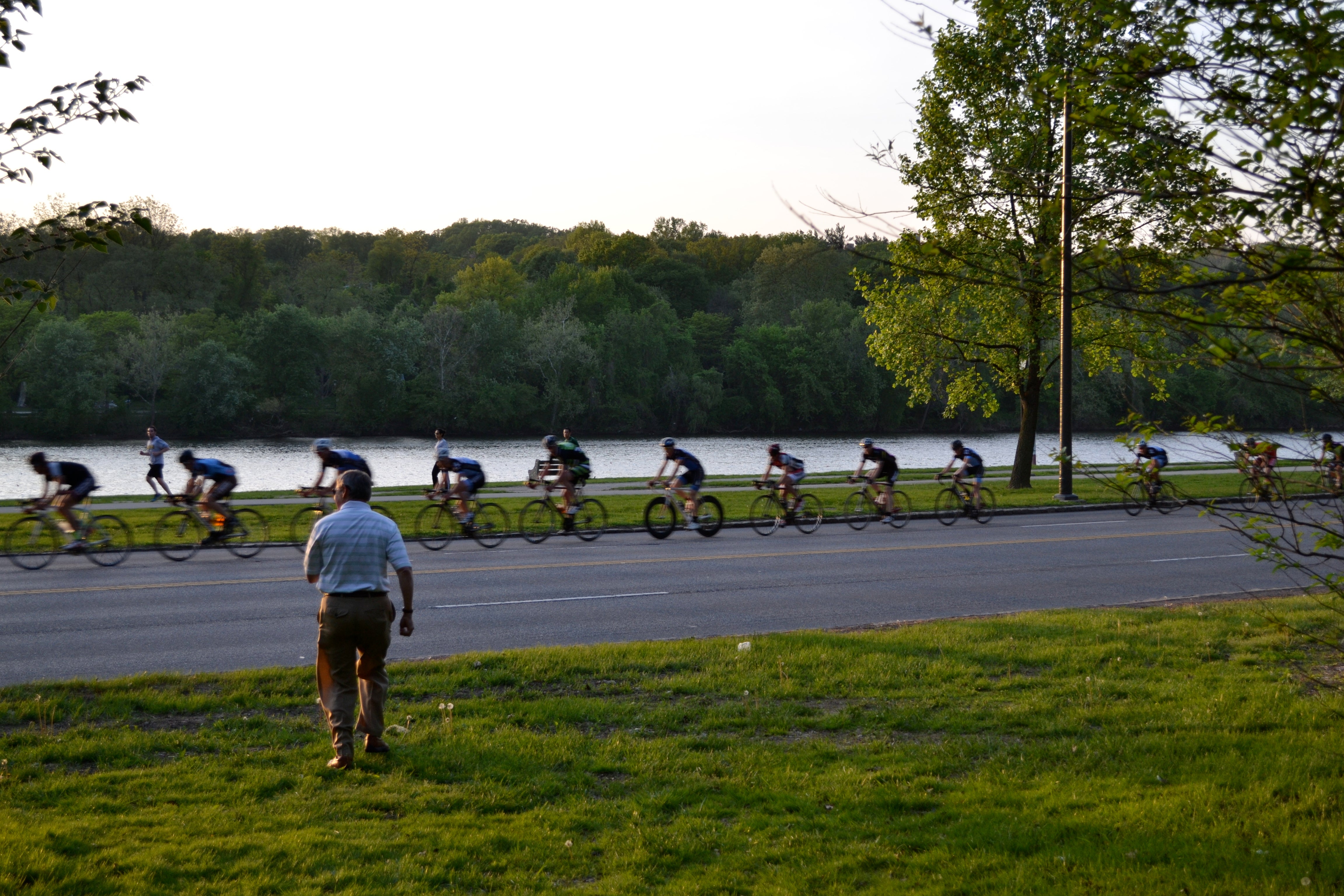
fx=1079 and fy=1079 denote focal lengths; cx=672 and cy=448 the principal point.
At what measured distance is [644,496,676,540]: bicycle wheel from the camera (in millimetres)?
21234

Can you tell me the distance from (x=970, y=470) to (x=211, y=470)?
1592cm

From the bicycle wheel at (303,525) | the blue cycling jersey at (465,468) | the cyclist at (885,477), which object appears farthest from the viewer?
the cyclist at (885,477)

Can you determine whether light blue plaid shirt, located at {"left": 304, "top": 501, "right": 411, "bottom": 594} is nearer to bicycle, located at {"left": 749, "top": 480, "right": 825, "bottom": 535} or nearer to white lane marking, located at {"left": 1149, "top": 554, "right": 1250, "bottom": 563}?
white lane marking, located at {"left": 1149, "top": 554, "right": 1250, "bottom": 563}

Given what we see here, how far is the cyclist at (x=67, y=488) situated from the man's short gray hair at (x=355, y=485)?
12.4m

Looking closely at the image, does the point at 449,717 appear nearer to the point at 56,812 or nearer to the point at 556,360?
the point at 56,812

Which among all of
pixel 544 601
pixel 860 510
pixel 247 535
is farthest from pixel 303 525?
pixel 860 510

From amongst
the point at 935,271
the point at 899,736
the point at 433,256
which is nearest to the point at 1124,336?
the point at 899,736

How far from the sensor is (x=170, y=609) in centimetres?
1283

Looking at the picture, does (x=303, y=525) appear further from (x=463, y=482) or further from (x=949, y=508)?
(x=949, y=508)

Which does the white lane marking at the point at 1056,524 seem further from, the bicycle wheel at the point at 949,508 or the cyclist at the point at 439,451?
the cyclist at the point at 439,451

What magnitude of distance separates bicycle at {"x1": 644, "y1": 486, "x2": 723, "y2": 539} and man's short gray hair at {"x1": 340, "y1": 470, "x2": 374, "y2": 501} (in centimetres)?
1445

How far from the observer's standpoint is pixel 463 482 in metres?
20.0

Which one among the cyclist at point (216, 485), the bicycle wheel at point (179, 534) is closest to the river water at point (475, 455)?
the bicycle wheel at point (179, 534)

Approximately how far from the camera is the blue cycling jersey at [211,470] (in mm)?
18344
